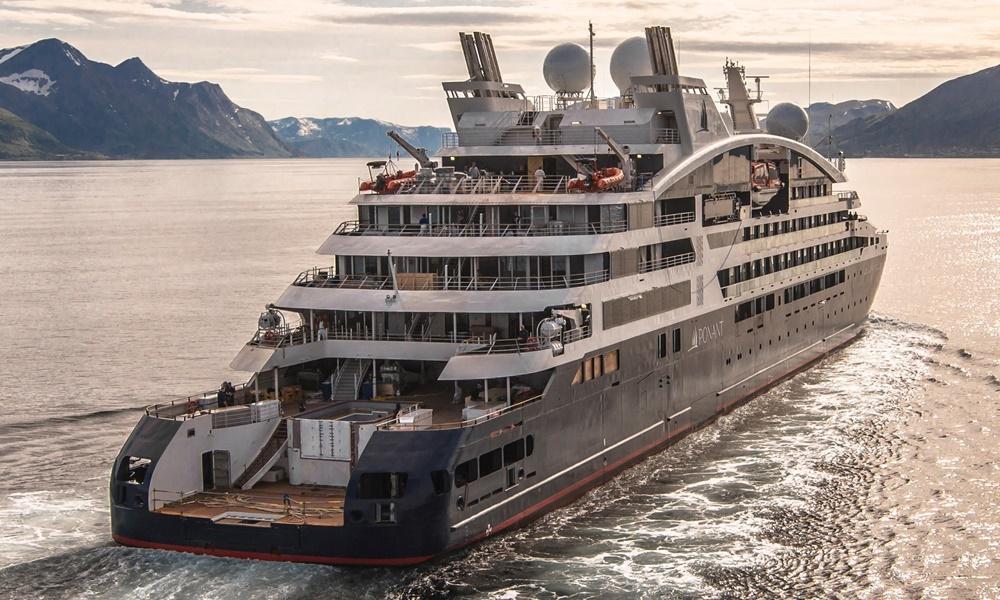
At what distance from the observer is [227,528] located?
2978 centimetres

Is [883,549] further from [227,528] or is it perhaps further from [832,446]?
[227,528]

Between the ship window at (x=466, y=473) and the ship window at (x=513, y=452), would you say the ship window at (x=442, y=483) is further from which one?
the ship window at (x=513, y=452)

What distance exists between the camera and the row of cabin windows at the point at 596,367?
36.0m

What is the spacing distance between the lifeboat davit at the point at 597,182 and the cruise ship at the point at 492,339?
0.19 metres

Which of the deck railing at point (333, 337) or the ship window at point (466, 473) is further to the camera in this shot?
the deck railing at point (333, 337)

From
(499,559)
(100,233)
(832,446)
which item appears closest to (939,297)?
(832,446)

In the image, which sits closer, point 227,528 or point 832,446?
point 227,528

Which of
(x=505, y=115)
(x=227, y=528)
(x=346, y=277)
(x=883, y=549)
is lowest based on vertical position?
(x=883, y=549)

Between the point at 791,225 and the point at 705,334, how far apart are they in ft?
41.3

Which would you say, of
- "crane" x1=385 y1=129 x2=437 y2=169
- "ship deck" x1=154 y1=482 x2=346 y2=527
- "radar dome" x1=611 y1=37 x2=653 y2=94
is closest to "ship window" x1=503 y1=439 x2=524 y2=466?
"ship deck" x1=154 y1=482 x2=346 y2=527

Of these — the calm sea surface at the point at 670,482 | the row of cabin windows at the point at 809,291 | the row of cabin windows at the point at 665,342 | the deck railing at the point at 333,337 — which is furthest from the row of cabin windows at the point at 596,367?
the row of cabin windows at the point at 809,291

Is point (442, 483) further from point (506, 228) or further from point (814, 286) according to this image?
point (814, 286)

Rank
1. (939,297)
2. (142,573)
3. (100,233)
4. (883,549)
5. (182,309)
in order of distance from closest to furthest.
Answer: (142,573) < (883,549) < (182,309) < (939,297) < (100,233)

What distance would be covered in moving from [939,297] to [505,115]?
139ft
